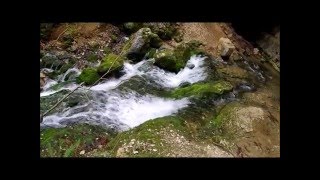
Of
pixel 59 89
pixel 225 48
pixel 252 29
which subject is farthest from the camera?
pixel 252 29

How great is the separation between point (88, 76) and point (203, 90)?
2149 mm

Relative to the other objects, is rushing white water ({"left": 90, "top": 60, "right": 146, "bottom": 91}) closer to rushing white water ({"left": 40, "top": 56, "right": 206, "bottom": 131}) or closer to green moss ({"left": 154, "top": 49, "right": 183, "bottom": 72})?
rushing white water ({"left": 40, "top": 56, "right": 206, "bottom": 131})

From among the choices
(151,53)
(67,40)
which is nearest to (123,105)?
(151,53)

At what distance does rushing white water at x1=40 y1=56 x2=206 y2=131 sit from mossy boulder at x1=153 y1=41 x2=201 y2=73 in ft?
0.62

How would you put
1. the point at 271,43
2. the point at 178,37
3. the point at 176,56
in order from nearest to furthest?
the point at 176,56, the point at 178,37, the point at 271,43

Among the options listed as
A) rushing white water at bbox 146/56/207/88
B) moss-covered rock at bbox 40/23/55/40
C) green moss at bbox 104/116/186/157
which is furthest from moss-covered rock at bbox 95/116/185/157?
moss-covered rock at bbox 40/23/55/40

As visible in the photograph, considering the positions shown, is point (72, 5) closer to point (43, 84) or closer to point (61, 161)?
point (61, 161)

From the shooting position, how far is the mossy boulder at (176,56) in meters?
7.17

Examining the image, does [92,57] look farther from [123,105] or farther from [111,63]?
[123,105]

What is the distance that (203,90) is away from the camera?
20.8 feet

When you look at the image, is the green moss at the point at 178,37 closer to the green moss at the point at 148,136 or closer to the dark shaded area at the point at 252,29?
the dark shaded area at the point at 252,29

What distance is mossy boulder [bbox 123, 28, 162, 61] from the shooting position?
24.3 ft

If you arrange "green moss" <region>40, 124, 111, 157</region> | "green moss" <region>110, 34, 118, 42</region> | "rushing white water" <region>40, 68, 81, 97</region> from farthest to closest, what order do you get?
"green moss" <region>110, 34, 118, 42</region> → "rushing white water" <region>40, 68, 81, 97</region> → "green moss" <region>40, 124, 111, 157</region>
